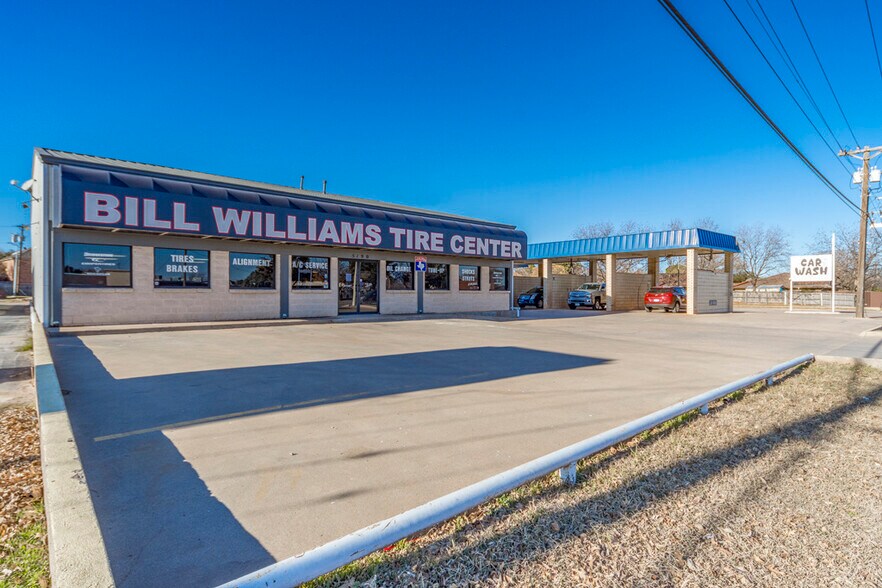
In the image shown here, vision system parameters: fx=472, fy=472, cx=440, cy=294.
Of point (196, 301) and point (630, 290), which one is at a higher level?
point (630, 290)

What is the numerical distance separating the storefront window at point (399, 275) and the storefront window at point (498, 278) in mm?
5048

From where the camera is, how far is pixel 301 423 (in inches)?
198

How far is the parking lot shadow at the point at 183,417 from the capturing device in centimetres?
262

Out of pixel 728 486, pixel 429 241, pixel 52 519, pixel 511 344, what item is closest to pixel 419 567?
pixel 52 519

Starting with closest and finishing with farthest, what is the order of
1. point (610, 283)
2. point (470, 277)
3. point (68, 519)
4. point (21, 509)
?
1. point (68, 519)
2. point (21, 509)
3. point (470, 277)
4. point (610, 283)

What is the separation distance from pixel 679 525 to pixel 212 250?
16.0 meters

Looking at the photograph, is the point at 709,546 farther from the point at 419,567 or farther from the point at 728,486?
the point at 419,567

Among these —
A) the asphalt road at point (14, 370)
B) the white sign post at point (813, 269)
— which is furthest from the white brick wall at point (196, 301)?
the white sign post at point (813, 269)

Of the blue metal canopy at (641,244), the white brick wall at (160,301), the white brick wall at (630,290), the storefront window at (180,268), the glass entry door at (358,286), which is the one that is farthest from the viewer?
the white brick wall at (630,290)

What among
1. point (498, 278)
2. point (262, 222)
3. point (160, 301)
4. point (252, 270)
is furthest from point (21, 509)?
point (498, 278)

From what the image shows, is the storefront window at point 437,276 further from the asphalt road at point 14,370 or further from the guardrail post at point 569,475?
the guardrail post at point 569,475

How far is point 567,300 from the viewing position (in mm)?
34062

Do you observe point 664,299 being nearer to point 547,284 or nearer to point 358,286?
point 547,284

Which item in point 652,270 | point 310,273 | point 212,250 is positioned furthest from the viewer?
point 652,270
